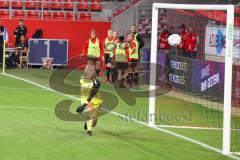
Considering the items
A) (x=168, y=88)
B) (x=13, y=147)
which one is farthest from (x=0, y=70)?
(x=13, y=147)

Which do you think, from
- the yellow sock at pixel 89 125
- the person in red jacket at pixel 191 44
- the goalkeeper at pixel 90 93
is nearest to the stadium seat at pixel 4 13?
the person in red jacket at pixel 191 44

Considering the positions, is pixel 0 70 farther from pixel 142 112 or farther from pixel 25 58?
pixel 142 112

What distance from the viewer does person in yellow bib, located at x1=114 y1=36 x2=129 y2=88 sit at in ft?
74.2

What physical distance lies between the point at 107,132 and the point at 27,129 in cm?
169

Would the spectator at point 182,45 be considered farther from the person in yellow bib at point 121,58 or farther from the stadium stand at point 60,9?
the stadium stand at point 60,9

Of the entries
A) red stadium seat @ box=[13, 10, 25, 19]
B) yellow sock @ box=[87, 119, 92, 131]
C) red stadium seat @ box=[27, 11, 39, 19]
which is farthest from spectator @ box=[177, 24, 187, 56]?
red stadium seat @ box=[13, 10, 25, 19]

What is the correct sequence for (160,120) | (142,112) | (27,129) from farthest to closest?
1. (142,112)
2. (160,120)
3. (27,129)

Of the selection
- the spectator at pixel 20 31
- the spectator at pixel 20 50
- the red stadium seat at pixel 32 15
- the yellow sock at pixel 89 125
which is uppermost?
the red stadium seat at pixel 32 15

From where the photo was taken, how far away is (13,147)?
10977 millimetres

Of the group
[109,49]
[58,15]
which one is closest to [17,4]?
[58,15]

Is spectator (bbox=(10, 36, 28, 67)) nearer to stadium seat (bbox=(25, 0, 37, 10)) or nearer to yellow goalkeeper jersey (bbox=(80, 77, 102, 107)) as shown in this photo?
stadium seat (bbox=(25, 0, 37, 10))

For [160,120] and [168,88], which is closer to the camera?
[160,120]

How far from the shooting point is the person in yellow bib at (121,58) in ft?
74.2

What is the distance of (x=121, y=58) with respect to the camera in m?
22.8
